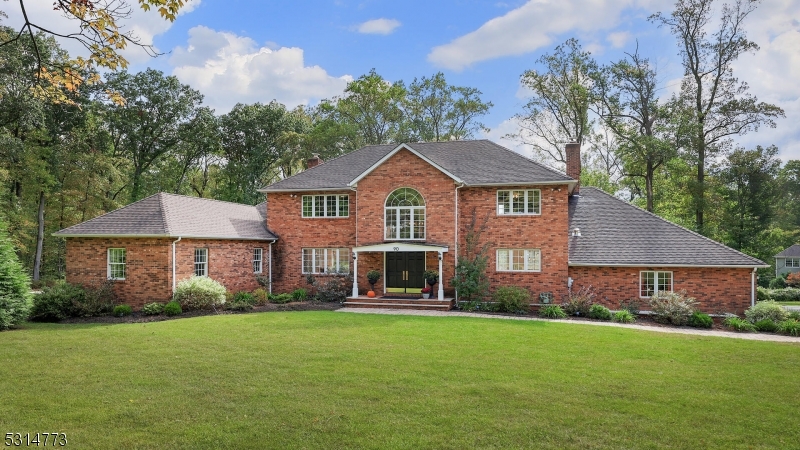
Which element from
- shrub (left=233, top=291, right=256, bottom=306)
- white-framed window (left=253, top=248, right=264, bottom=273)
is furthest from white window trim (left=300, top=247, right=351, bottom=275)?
shrub (left=233, top=291, right=256, bottom=306)

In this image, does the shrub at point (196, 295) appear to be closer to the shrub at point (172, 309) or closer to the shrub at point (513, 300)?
the shrub at point (172, 309)

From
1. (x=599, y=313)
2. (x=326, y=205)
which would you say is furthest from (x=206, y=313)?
(x=599, y=313)

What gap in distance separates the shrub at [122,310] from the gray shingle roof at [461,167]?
28.9ft

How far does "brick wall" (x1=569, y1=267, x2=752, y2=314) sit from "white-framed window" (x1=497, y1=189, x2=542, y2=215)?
10.3 feet

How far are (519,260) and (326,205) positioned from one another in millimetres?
9787

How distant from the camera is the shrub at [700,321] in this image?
1553 cm

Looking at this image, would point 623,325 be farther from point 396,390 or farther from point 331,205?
point 331,205

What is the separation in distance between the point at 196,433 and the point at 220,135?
38.5 meters

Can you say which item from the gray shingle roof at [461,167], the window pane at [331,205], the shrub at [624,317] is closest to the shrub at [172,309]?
the gray shingle roof at [461,167]

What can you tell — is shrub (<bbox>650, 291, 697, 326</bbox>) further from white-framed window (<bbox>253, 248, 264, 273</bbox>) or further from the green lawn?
white-framed window (<bbox>253, 248, 264, 273</bbox>)

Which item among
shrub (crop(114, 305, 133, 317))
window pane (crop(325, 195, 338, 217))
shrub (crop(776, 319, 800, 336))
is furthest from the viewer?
window pane (crop(325, 195, 338, 217))

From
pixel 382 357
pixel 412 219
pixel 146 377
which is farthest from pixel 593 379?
pixel 412 219

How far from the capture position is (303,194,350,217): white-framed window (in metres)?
22.4

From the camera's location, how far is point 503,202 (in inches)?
794
